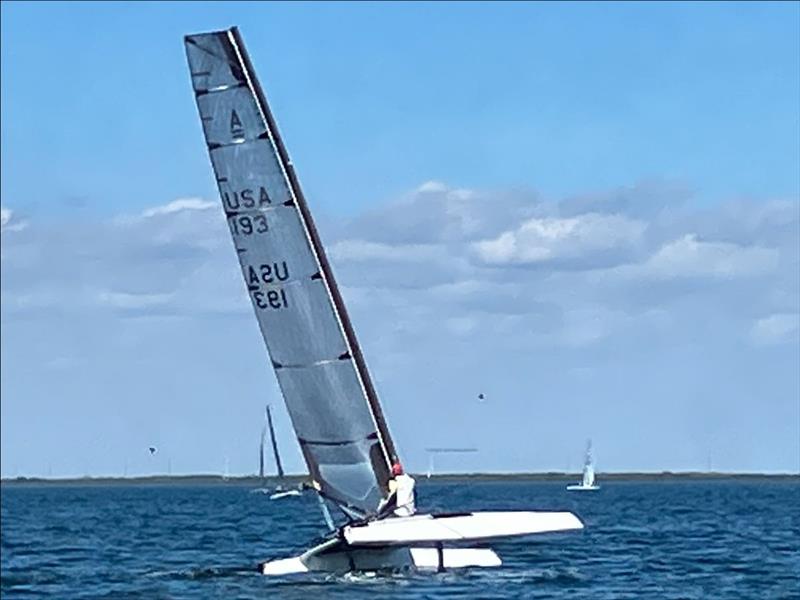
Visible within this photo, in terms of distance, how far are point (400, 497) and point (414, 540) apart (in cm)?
178

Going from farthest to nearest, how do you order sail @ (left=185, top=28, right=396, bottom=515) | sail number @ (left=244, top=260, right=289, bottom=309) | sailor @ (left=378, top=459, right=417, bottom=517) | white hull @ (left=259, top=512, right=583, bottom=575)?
1. sail number @ (left=244, top=260, right=289, bottom=309)
2. sail @ (left=185, top=28, right=396, bottom=515)
3. sailor @ (left=378, top=459, right=417, bottom=517)
4. white hull @ (left=259, top=512, right=583, bottom=575)

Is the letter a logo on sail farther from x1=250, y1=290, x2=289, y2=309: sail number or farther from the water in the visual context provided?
the water

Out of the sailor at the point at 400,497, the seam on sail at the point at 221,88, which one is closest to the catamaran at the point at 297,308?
the seam on sail at the point at 221,88

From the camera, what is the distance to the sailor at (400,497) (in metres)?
37.5

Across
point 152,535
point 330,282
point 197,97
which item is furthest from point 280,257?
point 152,535

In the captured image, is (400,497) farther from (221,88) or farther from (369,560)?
(221,88)

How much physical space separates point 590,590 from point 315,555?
5405 millimetres

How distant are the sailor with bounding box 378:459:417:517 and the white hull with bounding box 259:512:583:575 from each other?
0.66 meters

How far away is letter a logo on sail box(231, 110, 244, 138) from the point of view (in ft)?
124

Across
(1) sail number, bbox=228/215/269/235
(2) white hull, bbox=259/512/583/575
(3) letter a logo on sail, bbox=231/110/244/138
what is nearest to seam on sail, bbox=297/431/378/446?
(2) white hull, bbox=259/512/583/575

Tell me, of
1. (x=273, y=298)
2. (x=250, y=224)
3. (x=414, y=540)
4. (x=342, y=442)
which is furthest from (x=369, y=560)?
(x=250, y=224)

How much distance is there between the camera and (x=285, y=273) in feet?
125

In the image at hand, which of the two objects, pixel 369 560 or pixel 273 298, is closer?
pixel 369 560

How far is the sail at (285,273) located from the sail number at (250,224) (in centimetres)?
2
